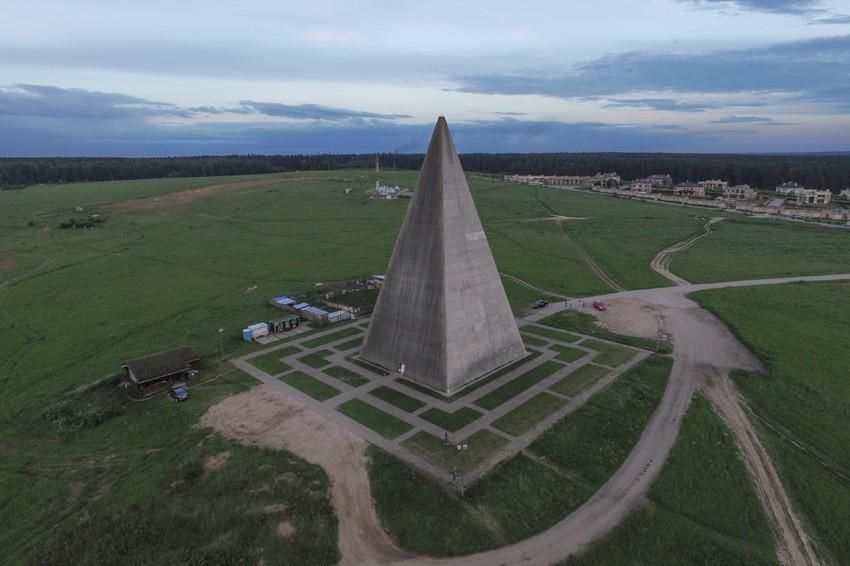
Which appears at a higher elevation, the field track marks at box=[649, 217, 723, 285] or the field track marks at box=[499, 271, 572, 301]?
the field track marks at box=[649, 217, 723, 285]

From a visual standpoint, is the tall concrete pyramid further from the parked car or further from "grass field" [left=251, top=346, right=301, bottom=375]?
the parked car

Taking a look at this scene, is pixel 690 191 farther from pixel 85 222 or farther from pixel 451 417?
pixel 85 222

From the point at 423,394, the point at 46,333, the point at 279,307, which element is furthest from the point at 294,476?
the point at 46,333

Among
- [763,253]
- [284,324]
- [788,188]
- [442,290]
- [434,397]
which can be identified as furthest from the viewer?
[788,188]

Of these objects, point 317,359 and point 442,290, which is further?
point 317,359

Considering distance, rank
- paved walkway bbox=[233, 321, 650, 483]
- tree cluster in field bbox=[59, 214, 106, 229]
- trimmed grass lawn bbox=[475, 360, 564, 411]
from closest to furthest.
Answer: paved walkway bbox=[233, 321, 650, 483], trimmed grass lawn bbox=[475, 360, 564, 411], tree cluster in field bbox=[59, 214, 106, 229]

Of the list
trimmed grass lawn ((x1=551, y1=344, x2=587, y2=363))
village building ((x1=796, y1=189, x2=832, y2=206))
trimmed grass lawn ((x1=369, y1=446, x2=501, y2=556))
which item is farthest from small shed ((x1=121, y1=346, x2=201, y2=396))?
village building ((x1=796, y1=189, x2=832, y2=206))

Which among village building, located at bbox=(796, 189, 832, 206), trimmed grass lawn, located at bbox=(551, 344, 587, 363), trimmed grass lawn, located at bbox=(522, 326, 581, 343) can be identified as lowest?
trimmed grass lawn, located at bbox=(551, 344, 587, 363)

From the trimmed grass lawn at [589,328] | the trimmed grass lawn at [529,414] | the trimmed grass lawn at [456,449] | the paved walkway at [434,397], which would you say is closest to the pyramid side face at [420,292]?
the paved walkway at [434,397]

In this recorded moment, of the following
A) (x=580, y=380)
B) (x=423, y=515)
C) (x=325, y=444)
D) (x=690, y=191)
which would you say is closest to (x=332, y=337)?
(x=325, y=444)
